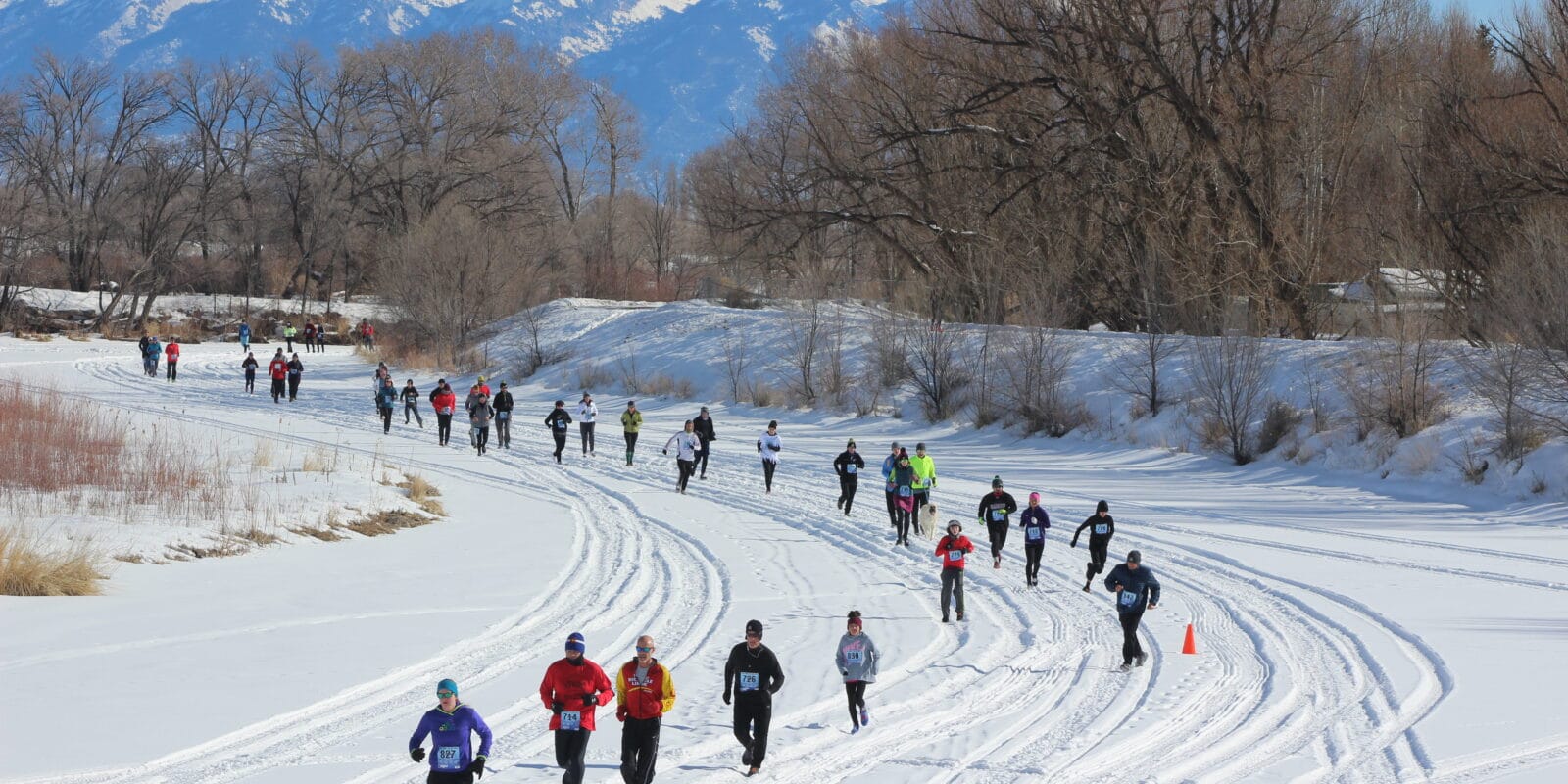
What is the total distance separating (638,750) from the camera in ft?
27.6

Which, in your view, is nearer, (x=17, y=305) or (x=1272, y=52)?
(x=1272, y=52)

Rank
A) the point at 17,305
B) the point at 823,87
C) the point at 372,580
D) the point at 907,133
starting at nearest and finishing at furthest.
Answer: the point at 372,580 < the point at 907,133 < the point at 823,87 < the point at 17,305

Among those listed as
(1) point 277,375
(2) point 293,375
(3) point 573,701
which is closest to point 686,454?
(3) point 573,701

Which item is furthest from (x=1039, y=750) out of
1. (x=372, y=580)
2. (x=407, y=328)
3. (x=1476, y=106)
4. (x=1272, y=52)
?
(x=407, y=328)

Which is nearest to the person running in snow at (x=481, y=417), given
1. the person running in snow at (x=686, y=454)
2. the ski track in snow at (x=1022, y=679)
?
the person running in snow at (x=686, y=454)

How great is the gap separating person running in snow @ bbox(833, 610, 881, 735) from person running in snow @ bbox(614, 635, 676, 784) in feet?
6.33

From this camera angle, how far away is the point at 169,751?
879 centimetres

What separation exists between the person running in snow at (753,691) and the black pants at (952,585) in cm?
502

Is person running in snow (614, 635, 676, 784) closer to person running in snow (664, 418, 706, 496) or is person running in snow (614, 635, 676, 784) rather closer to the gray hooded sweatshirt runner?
the gray hooded sweatshirt runner

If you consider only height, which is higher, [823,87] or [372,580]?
[823,87]

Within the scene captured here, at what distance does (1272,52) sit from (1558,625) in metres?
24.4

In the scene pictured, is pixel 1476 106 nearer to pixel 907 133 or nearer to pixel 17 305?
pixel 907 133

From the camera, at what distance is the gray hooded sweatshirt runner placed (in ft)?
32.3

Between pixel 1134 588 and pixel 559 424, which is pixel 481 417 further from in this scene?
pixel 1134 588
